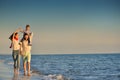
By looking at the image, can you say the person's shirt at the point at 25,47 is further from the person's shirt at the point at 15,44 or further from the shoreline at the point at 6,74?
the shoreline at the point at 6,74

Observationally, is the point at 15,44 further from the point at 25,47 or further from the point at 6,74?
the point at 6,74

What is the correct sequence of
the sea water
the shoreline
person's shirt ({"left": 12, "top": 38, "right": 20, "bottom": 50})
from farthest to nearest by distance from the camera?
the sea water < person's shirt ({"left": 12, "top": 38, "right": 20, "bottom": 50}) < the shoreline

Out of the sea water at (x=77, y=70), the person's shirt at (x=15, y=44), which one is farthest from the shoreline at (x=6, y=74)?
the sea water at (x=77, y=70)

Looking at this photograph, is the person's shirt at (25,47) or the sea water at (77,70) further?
the sea water at (77,70)

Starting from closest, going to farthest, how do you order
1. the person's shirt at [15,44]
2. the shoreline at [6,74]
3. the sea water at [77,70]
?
the shoreline at [6,74]
the person's shirt at [15,44]
the sea water at [77,70]

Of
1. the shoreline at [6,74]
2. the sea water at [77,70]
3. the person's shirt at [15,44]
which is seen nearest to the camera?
the shoreline at [6,74]

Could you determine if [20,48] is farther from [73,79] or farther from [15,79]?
[73,79]

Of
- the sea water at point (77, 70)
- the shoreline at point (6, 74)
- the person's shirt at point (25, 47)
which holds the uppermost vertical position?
the person's shirt at point (25, 47)

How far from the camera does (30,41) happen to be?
458 inches

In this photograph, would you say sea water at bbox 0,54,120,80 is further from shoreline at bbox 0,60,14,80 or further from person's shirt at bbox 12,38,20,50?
person's shirt at bbox 12,38,20,50

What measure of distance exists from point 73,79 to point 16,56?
4390 millimetres

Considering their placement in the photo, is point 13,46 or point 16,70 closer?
point 13,46

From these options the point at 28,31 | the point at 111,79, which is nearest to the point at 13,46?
the point at 28,31

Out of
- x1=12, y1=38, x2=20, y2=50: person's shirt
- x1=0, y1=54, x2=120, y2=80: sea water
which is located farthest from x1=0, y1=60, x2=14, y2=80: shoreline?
x1=0, y1=54, x2=120, y2=80: sea water
